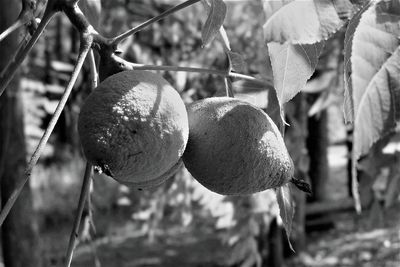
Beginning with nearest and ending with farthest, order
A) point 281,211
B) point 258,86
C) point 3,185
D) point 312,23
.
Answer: point 312,23 < point 281,211 < point 258,86 < point 3,185

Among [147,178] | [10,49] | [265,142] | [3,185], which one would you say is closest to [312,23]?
[265,142]

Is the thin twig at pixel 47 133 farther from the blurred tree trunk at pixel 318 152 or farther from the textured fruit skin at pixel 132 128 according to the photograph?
the blurred tree trunk at pixel 318 152

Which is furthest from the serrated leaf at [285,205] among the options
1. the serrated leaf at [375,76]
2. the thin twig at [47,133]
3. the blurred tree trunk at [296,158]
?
the blurred tree trunk at [296,158]

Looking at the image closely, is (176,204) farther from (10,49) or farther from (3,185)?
(10,49)

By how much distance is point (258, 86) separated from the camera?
50.8 inches

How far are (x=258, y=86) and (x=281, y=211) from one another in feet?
1.22

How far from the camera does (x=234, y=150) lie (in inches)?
34.6

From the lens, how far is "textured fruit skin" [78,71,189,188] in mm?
794

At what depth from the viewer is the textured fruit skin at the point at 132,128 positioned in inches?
31.3

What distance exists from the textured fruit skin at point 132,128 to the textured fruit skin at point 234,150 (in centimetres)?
5

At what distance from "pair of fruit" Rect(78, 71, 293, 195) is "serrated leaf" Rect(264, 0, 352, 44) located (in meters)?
0.21

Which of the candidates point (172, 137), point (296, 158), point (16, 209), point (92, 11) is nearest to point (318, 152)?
point (296, 158)

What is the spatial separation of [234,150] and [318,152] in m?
5.27

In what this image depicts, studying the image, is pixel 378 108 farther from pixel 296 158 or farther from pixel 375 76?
pixel 296 158
